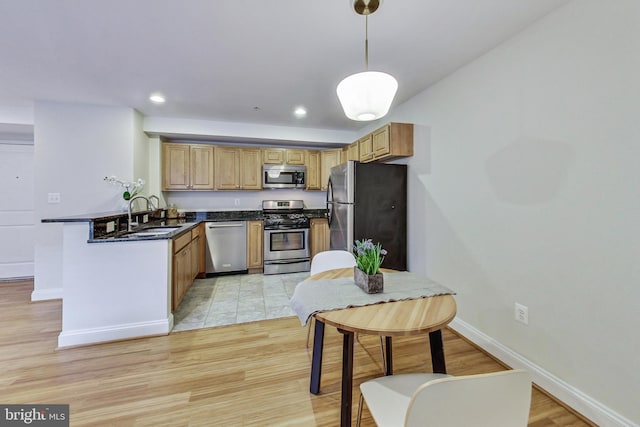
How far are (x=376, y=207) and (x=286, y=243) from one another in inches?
71.0

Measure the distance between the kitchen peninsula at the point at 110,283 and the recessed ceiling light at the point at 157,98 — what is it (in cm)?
153

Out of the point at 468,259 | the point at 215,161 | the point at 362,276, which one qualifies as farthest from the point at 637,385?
the point at 215,161

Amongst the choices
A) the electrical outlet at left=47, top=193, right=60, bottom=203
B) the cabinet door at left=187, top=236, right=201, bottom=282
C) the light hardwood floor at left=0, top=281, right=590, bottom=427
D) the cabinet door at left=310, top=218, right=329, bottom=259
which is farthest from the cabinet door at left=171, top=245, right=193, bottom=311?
the cabinet door at left=310, top=218, right=329, bottom=259

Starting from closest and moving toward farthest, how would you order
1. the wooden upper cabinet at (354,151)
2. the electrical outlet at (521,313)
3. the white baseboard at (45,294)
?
the electrical outlet at (521,313) → the white baseboard at (45,294) → the wooden upper cabinet at (354,151)

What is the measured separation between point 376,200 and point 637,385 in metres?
2.19

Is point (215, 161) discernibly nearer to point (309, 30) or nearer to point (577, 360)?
point (309, 30)

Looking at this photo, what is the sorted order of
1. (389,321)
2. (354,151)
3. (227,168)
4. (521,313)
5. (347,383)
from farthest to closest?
(227,168) → (354,151) → (521,313) → (347,383) → (389,321)

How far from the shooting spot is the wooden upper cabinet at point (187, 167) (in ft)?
13.2

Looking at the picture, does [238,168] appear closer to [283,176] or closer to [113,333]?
[283,176]

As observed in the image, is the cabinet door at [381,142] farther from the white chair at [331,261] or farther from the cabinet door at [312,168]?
the cabinet door at [312,168]

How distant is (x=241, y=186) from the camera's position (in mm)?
4348

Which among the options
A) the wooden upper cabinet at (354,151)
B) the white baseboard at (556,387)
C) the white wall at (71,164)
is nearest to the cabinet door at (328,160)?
the wooden upper cabinet at (354,151)

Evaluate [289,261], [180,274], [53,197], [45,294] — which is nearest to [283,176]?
[289,261]

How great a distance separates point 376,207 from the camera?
2998 mm
